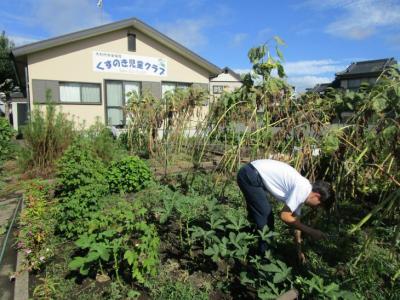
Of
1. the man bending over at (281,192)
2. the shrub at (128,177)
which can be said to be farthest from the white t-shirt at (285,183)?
the shrub at (128,177)

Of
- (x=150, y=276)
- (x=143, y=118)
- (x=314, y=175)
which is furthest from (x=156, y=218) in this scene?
(x=143, y=118)

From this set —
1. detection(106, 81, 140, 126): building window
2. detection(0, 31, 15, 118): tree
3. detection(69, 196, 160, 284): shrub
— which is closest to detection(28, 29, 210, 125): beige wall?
detection(106, 81, 140, 126): building window

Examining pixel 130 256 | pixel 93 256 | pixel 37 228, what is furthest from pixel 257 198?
pixel 37 228

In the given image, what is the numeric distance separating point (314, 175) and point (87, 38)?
1159 cm

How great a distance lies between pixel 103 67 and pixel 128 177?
30.5 ft

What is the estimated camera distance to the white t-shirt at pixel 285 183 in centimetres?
285

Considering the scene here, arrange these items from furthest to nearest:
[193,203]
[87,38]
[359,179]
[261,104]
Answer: [87,38], [261,104], [359,179], [193,203]

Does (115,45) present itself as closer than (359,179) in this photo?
No

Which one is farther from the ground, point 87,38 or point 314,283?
point 87,38

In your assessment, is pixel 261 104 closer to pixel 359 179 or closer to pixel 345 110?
pixel 345 110

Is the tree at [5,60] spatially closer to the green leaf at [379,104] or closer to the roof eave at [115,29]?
the roof eave at [115,29]

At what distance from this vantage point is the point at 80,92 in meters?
13.4

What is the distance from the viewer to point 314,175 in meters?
4.40

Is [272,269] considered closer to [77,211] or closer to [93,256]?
[93,256]
